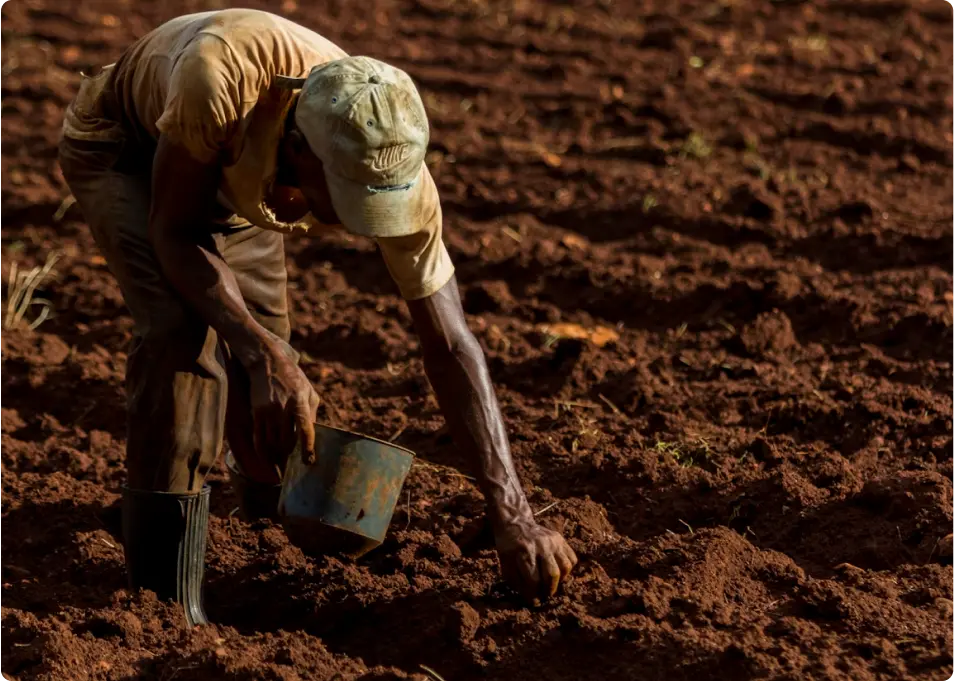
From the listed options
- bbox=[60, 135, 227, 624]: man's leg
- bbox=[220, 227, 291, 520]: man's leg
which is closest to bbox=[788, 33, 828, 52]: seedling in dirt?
bbox=[220, 227, 291, 520]: man's leg

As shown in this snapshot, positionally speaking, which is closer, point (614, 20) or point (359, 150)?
point (359, 150)

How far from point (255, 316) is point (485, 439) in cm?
95

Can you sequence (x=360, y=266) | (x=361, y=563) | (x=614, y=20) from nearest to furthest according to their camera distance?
(x=361, y=563)
(x=360, y=266)
(x=614, y=20)

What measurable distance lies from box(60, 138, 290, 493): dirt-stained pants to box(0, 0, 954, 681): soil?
42 cm

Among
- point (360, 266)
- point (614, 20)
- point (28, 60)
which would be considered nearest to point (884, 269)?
point (360, 266)

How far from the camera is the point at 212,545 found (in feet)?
14.5

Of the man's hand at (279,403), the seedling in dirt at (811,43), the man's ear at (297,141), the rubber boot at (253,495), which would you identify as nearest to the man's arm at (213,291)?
the man's hand at (279,403)

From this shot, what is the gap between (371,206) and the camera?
3.33 metres

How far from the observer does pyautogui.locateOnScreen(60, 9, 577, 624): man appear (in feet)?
11.0

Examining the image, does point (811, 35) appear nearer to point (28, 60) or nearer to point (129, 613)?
point (28, 60)

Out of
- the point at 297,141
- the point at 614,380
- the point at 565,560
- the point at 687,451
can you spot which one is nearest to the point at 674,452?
the point at 687,451

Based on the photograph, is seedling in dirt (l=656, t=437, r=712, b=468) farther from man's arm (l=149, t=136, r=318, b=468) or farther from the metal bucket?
man's arm (l=149, t=136, r=318, b=468)

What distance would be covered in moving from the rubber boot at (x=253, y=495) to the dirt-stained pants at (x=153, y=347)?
48cm

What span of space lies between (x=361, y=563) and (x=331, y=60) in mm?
1468
